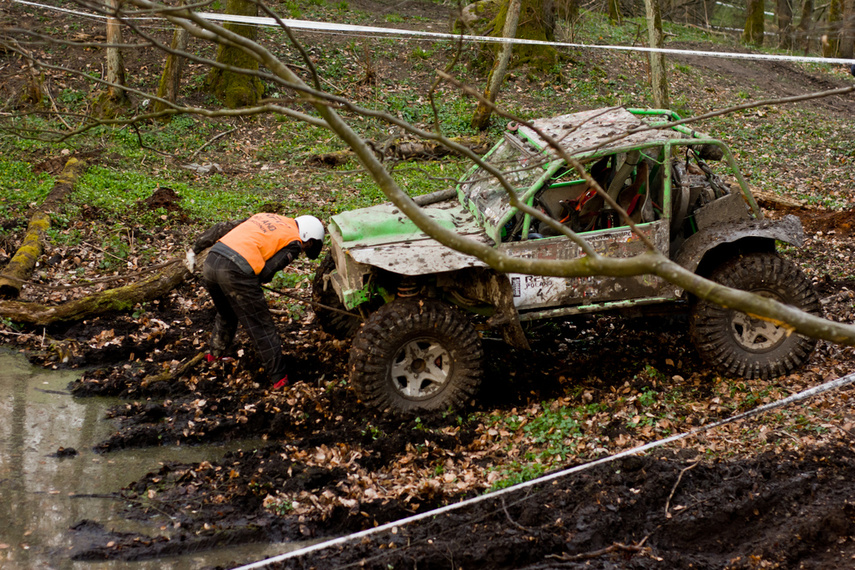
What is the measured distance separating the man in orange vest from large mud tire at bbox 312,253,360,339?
513 millimetres

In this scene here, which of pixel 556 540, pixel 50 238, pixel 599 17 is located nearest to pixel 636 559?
pixel 556 540

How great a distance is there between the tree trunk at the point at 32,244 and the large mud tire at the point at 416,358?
4.32 m

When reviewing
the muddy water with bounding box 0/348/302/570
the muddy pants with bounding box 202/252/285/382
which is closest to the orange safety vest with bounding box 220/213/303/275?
the muddy pants with bounding box 202/252/285/382

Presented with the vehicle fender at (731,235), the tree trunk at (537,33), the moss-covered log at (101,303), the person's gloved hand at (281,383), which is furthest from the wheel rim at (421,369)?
the tree trunk at (537,33)

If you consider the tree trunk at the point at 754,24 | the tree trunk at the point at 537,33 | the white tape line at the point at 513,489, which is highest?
the tree trunk at the point at 754,24

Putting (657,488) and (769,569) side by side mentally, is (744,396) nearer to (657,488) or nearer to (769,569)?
(657,488)

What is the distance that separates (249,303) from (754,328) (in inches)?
175

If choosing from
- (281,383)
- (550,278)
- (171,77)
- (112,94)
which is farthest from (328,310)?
(112,94)

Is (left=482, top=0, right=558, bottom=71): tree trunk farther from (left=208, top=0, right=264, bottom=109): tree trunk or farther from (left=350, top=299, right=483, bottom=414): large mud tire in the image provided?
(left=350, top=299, right=483, bottom=414): large mud tire

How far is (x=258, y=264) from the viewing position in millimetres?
6070

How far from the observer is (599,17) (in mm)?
22906

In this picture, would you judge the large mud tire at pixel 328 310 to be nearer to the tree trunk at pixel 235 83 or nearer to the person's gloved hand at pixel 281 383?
the person's gloved hand at pixel 281 383

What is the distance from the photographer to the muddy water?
4391mm

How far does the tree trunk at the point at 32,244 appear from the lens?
7.53 meters
